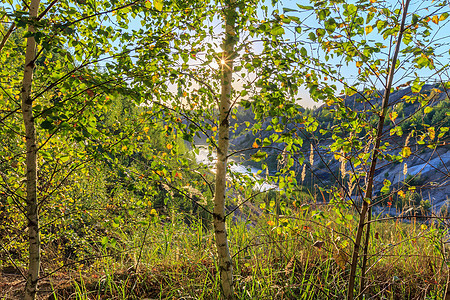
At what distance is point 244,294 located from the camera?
2.37 metres

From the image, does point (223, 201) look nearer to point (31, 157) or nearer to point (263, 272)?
point (263, 272)

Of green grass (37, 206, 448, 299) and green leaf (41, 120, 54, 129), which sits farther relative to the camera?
green grass (37, 206, 448, 299)

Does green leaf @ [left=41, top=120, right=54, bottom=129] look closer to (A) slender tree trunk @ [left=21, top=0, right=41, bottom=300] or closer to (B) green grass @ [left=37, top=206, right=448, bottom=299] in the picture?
(A) slender tree trunk @ [left=21, top=0, right=41, bottom=300]

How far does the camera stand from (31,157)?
1641mm

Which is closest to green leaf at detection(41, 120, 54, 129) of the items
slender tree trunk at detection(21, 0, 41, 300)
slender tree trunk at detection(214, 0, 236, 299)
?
slender tree trunk at detection(21, 0, 41, 300)

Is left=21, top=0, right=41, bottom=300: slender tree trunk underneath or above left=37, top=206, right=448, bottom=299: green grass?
above

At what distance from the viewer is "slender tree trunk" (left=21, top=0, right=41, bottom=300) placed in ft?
5.23

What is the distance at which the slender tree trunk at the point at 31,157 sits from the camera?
159 cm

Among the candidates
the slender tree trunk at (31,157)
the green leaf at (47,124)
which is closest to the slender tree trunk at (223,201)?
the green leaf at (47,124)

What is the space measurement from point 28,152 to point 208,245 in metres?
2.11

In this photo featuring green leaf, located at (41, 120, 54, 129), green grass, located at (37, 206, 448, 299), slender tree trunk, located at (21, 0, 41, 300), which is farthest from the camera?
green grass, located at (37, 206, 448, 299)

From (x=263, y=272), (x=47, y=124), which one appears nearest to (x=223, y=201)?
(x=263, y=272)

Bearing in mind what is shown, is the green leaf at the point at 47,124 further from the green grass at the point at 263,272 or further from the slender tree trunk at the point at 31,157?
the green grass at the point at 263,272

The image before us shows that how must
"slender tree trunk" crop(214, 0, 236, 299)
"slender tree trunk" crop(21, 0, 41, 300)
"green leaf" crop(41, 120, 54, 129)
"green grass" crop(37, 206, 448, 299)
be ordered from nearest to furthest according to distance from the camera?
1. "green leaf" crop(41, 120, 54, 129)
2. "slender tree trunk" crop(21, 0, 41, 300)
3. "slender tree trunk" crop(214, 0, 236, 299)
4. "green grass" crop(37, 206, 448, 299)
